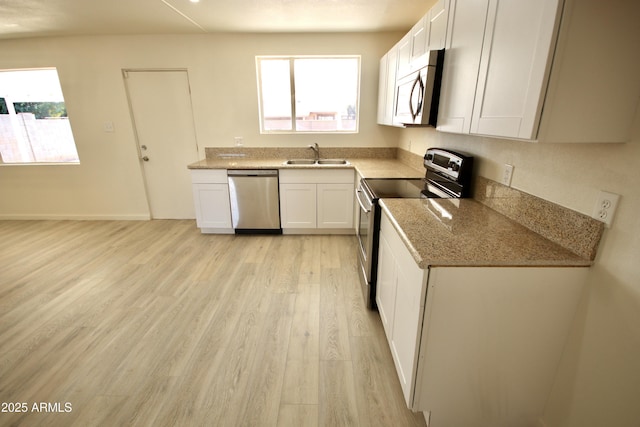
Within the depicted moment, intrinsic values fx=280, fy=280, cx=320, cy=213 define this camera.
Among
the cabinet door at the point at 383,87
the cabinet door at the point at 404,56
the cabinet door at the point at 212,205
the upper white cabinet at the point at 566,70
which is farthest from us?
the cabinet door at the point at 212,205

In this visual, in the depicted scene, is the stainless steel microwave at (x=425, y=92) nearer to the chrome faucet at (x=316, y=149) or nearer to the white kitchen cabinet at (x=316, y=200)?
the white kitchen cabinet at (x=316, y=200)

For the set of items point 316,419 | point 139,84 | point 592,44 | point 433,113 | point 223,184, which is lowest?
point 316,419

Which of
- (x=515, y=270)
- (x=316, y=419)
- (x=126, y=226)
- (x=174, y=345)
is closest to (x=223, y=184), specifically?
(x=126, y=226)

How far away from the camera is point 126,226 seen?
394 centimetres

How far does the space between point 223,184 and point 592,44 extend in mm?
3234

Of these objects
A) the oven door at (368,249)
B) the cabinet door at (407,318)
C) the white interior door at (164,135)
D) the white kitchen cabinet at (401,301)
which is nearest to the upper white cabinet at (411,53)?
the oven door at (368,249)

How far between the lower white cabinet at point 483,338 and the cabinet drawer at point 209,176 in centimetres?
262

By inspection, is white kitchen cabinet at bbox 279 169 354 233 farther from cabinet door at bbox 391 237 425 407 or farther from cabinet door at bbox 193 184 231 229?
cabinet door at bbox 391 237 425 407

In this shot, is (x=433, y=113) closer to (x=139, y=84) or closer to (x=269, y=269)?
(x=269, y=269)

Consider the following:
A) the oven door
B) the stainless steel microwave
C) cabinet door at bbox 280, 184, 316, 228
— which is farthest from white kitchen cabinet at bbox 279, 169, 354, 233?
the stainless steel microwave

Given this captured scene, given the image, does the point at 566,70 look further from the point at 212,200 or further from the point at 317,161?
the point at 212,200

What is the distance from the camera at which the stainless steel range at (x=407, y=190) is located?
1.88 metres

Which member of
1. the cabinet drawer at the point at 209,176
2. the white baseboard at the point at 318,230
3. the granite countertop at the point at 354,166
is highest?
the granite countertop at the point at 354,166

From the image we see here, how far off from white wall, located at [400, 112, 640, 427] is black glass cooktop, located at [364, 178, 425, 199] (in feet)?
2.81
